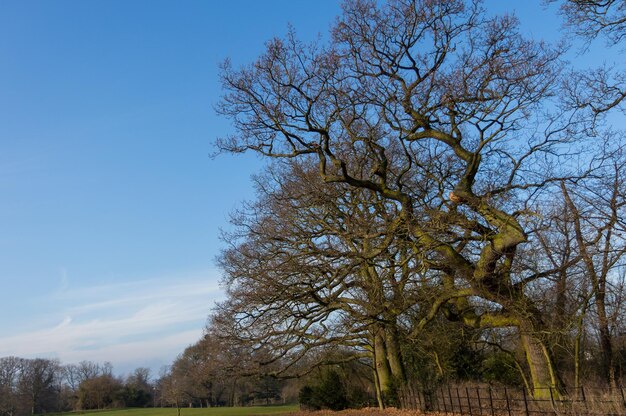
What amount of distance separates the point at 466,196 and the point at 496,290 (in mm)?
3054

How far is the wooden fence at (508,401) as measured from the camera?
11.9 metres

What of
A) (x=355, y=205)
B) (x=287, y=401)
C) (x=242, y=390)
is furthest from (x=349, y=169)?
(x=242, y=390)

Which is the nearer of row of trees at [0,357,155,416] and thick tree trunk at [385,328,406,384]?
thick tree trunk at [385,328,406,384]

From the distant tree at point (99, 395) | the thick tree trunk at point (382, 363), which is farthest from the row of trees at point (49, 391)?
the thick tree trunk at point (382, 363)

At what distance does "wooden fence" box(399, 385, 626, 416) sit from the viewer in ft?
39.2

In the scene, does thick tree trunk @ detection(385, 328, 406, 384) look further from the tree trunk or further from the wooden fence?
the tree trunk

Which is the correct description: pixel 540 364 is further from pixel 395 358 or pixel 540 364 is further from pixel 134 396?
pixel 134 396

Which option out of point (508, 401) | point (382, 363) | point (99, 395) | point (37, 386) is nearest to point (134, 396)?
point (99, 395)

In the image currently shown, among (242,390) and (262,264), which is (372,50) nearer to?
(262,264)

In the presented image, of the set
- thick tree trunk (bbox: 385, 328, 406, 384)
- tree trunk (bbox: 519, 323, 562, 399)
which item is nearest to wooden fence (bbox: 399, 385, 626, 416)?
tree trunk (bbox: 519, 323, 562, 399)

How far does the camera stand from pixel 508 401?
610 inches

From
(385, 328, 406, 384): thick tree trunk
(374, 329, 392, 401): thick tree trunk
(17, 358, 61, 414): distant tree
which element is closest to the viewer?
(385, 328, 406, 384): thick tree trunk

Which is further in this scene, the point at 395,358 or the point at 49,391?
the point at 49,391

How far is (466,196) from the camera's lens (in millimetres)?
14523
